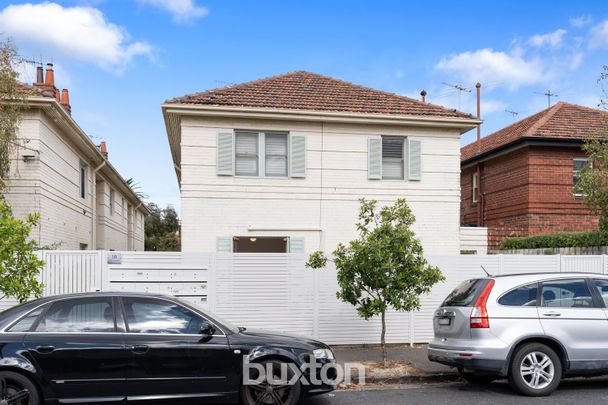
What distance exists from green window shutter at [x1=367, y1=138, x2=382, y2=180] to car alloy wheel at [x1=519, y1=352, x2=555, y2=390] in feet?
24.9

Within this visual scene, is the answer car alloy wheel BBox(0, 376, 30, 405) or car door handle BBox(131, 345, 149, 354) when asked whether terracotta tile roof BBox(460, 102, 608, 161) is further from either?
car alloy wheel BBox(0, 376, 30, 405)

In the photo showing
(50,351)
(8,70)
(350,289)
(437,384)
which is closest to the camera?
(50,351)

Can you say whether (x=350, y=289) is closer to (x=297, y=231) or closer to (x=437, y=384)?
(x=437, y=384)

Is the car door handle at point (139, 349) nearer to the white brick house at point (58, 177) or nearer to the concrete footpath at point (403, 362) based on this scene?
the concrete footpath at point (403, 362)

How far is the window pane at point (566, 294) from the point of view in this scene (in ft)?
24.7

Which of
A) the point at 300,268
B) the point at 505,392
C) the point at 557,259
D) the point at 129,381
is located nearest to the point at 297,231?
the point at 300,268

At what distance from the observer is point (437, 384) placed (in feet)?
27.3

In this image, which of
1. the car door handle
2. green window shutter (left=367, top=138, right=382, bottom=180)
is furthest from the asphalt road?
green window shutter (left=367, top=138, right=382, bottom=180)

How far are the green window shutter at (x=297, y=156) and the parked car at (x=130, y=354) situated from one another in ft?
25.2

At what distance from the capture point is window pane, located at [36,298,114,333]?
6164 mm

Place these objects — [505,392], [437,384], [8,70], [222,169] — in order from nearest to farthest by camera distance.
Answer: [505,392], [437,384], [8,70], [222,169]

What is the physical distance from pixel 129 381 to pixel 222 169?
8.02 m

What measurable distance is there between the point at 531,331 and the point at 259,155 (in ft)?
27.4

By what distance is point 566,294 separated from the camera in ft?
25.0
